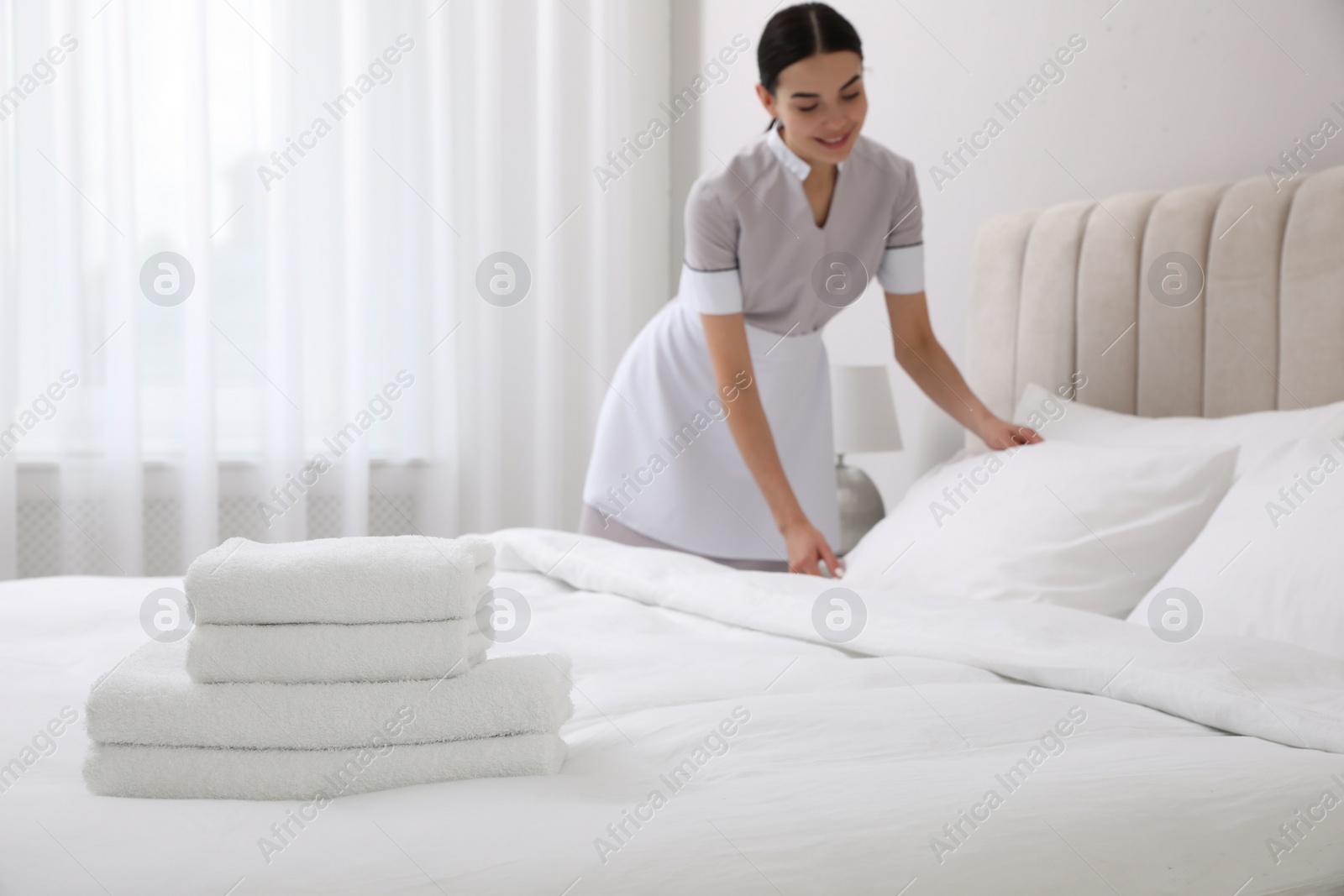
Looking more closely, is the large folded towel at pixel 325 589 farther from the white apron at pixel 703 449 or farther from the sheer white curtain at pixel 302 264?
the sheer white curtain at pixel 302 264

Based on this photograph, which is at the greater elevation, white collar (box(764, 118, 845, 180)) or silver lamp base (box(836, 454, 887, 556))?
white collar (box(764, 118, 845, 180))

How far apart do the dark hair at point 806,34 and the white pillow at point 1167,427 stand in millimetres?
733

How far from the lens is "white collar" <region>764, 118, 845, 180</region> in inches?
74.0

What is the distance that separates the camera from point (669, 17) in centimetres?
365

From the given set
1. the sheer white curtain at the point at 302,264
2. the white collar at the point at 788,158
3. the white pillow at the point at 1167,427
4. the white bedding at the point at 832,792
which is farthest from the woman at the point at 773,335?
the sheer white curtain at the point at 302,264

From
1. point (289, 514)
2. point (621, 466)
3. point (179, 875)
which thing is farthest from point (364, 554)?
point (289, 514)

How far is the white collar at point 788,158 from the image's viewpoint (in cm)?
188

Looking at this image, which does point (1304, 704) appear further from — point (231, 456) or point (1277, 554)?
point (231, 456)

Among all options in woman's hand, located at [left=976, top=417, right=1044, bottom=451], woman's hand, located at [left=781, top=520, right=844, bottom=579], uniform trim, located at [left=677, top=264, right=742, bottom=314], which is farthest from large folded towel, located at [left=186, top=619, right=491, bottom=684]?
woman's hand, located at [left=976, top=417, right=1044, bottom=451]

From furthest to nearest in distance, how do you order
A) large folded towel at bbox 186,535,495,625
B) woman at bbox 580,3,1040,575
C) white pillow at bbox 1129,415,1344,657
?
woman at bbox 580,3,1040,575 → white pillow at bbox 1129,415,1344,657 → large folded towel at bbox 186,535,495,625

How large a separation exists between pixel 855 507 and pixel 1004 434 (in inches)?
24.0

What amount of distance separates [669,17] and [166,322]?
6.21ft

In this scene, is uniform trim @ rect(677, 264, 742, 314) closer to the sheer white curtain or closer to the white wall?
the white wall

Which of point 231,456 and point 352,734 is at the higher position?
point 352,734
